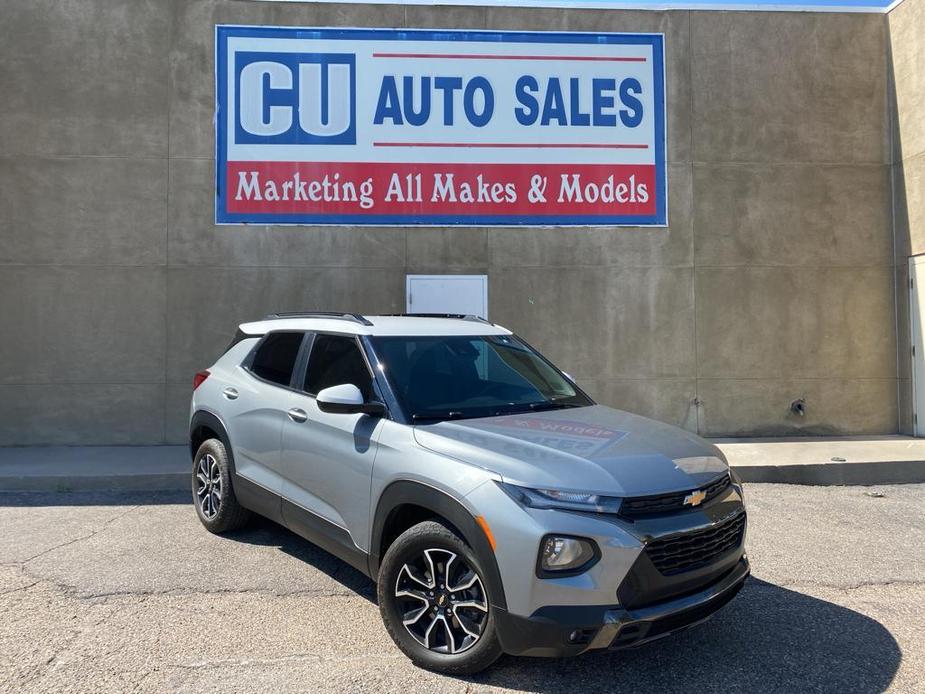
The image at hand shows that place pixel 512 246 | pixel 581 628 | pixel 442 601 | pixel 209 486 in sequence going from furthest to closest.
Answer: pixel 512 246
pixel 209 486
pixel 442 601
pixel 581 628

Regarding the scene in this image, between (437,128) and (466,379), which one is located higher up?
(437,128)

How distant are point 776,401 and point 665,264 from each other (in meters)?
2.51

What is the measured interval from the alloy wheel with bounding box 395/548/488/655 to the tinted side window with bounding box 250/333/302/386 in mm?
1804

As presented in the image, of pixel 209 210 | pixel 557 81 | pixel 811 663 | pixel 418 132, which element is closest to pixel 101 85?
pixel 209 210

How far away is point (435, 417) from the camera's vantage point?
360 centimetres

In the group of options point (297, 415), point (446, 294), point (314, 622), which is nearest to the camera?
point (314, 622)

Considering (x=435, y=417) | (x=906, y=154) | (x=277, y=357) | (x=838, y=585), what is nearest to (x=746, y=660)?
(x=838, y=585)

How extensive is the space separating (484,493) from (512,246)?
21.8 feet

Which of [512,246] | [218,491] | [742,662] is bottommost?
[742,662]

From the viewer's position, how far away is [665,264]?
9367 mm

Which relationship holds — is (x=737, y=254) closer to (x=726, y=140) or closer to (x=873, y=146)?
(x=726, y=140)

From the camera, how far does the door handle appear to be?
4125 mm

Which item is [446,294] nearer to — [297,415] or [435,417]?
[297,415]

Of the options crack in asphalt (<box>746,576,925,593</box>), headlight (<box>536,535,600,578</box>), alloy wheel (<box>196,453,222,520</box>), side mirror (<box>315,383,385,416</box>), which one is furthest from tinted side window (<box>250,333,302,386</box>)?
crack in asphalt (<box>746,576,925,593</box>)
